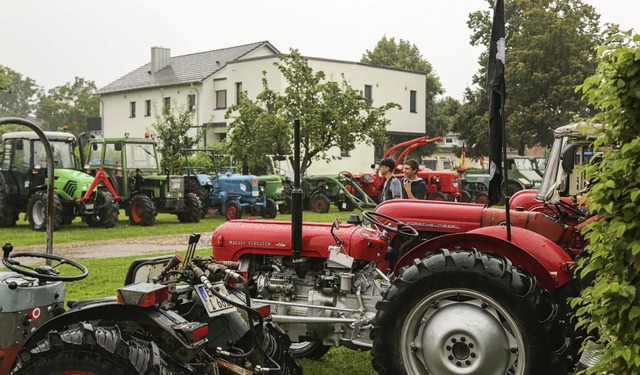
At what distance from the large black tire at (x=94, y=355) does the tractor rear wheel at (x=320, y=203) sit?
20302mm

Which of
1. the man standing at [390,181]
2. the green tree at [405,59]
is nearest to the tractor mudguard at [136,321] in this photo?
the man standing at [390,181]

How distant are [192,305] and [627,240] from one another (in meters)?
2.28

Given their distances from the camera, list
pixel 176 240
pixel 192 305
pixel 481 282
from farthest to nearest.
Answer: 1. pixel 176 240
2. pixel 481 282
3. pixel 192 305

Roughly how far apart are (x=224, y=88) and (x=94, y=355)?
36.8m

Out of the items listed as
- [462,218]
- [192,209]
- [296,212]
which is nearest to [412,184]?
[462,218]

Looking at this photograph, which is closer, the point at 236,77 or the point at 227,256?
the point at 227,256

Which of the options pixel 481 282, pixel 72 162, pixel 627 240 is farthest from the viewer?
pixel 72 162

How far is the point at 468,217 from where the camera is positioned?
591 cm

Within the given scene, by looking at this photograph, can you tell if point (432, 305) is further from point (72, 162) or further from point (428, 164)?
point (428, 164)

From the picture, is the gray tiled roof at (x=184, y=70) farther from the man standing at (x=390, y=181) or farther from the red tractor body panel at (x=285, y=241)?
the red tractor body panel at (x=285, y=241)

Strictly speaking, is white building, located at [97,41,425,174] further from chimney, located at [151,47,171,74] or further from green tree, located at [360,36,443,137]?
green tree, located at [360,36,443,137]

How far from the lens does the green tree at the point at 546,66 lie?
39.6 metres

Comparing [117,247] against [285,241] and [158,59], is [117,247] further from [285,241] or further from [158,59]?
[158,59]

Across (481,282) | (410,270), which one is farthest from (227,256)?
(481,282)
